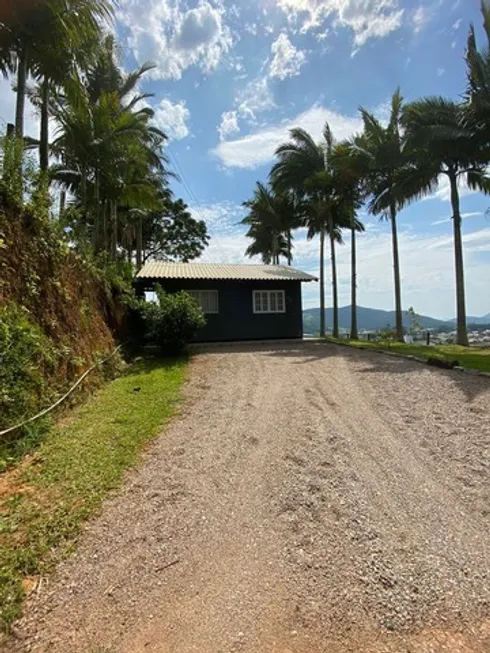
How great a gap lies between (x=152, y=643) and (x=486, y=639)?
156 centimetres

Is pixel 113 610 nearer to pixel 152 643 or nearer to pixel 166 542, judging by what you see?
pixel 152 643

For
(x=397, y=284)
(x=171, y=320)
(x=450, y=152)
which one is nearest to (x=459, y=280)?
(x=397, y=284)

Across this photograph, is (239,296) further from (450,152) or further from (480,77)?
(480,77)

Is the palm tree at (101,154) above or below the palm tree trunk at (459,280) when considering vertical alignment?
above

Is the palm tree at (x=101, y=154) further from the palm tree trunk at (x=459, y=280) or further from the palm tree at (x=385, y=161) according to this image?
the palm tree trunk at (x=459, y=280)

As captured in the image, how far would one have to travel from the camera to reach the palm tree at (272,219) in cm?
2312

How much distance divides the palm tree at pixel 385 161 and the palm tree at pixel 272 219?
550 cm

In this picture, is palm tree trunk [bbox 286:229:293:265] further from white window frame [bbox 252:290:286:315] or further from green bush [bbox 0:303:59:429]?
green bush [bbox 0:303:59:429]

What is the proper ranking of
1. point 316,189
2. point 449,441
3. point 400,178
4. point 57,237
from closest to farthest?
point 449,441
point 57,237
point 400,178
point 316,189

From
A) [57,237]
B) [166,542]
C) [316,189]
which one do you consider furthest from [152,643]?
[316,189]

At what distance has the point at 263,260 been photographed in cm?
3141

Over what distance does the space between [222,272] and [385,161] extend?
840 cm

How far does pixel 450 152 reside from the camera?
1396 centimetres

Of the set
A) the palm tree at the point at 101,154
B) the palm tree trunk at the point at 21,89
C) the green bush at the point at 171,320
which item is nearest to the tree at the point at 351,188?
the palm tree at the point at 101,154
